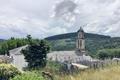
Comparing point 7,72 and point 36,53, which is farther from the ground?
point 36,53

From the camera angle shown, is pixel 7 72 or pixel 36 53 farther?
pixel 36 53

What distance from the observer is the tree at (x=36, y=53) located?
186 feet

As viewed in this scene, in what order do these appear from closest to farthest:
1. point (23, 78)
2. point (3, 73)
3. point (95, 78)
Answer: point (95, 78) < point (23, 78) < point (3, 73)

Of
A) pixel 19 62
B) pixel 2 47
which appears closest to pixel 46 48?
pixel 19 62

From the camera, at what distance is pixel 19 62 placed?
74750 millimetres

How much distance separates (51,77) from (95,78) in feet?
11.9

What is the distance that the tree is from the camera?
5655 centimetres

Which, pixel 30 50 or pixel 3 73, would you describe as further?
pixel 30 50

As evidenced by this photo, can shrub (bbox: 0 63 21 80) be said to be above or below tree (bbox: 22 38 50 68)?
below

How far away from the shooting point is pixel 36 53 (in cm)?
5778

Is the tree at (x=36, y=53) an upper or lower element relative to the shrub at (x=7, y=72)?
upper

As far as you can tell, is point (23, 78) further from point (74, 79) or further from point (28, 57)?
point (28, 57)

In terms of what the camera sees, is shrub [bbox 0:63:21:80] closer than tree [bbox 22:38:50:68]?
Yes

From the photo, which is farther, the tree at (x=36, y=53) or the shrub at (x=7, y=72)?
the tree at (x=36, y=53)
